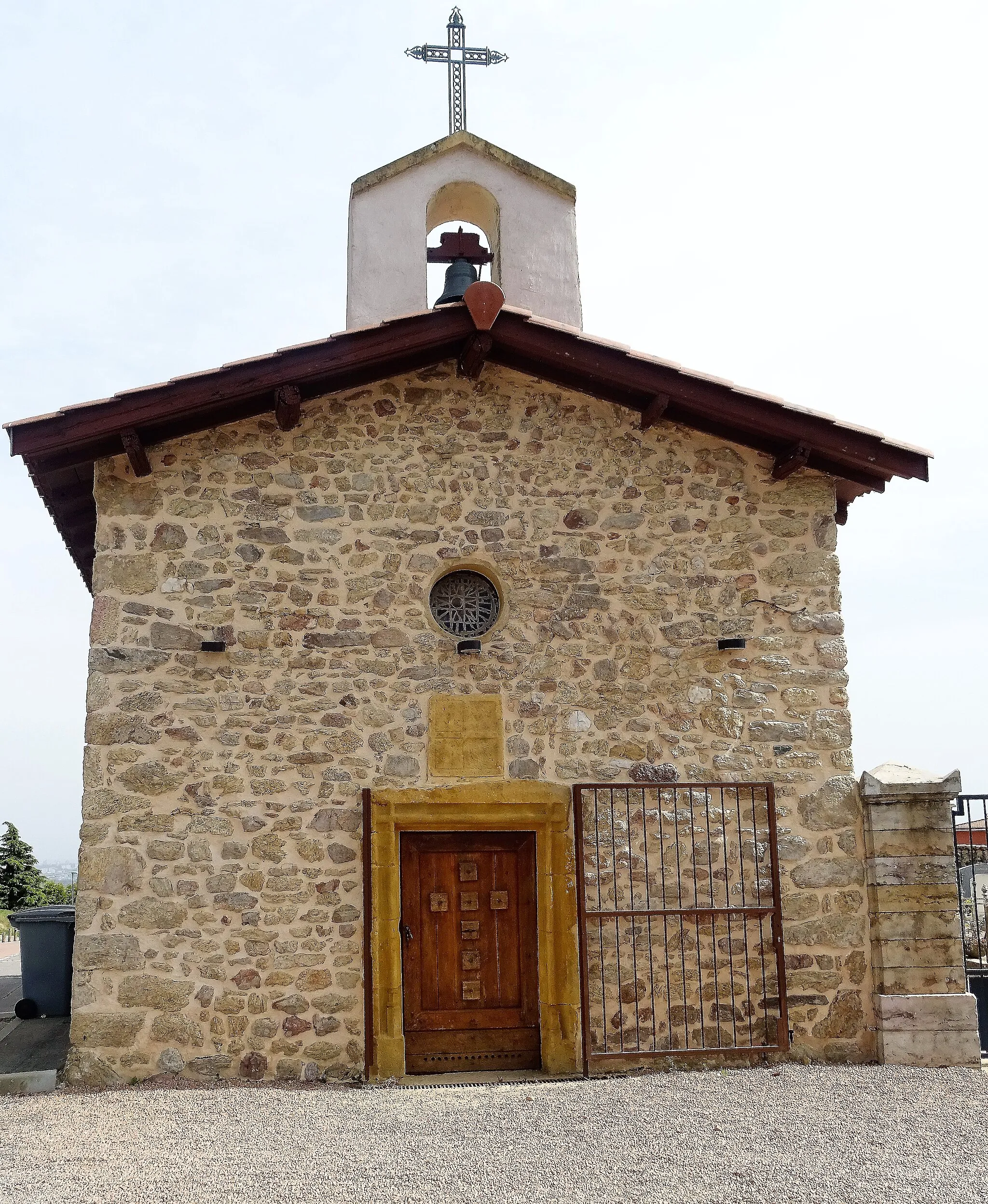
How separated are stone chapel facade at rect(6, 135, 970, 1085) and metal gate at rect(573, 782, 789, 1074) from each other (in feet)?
0.46

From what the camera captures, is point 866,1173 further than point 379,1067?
No

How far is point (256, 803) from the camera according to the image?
277 inches

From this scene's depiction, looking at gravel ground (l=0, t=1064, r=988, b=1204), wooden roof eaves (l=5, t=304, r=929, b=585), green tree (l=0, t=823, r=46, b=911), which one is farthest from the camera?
green tree (l=0, t=823, r=46, b=911)

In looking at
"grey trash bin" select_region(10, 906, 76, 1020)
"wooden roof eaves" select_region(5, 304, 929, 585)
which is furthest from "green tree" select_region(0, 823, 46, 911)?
"wooden roof eaves" select_region(5, 304, 929, 585)

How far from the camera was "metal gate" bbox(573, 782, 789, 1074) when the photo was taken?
7082 mm

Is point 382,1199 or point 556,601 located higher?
point 556,601

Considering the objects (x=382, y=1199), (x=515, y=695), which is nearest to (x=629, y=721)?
(x=515, y=695)

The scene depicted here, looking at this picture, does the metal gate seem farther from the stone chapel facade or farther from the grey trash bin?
the grey trash bin

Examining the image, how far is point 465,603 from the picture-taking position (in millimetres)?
7680

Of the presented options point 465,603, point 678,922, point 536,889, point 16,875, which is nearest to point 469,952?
point 536,889

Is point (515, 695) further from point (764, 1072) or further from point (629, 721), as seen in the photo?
point (764, 1072)

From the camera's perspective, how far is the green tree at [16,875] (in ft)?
70.2

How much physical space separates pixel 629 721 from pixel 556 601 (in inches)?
38.8

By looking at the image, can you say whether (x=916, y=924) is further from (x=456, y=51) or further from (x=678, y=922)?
(x=456, y=51)
